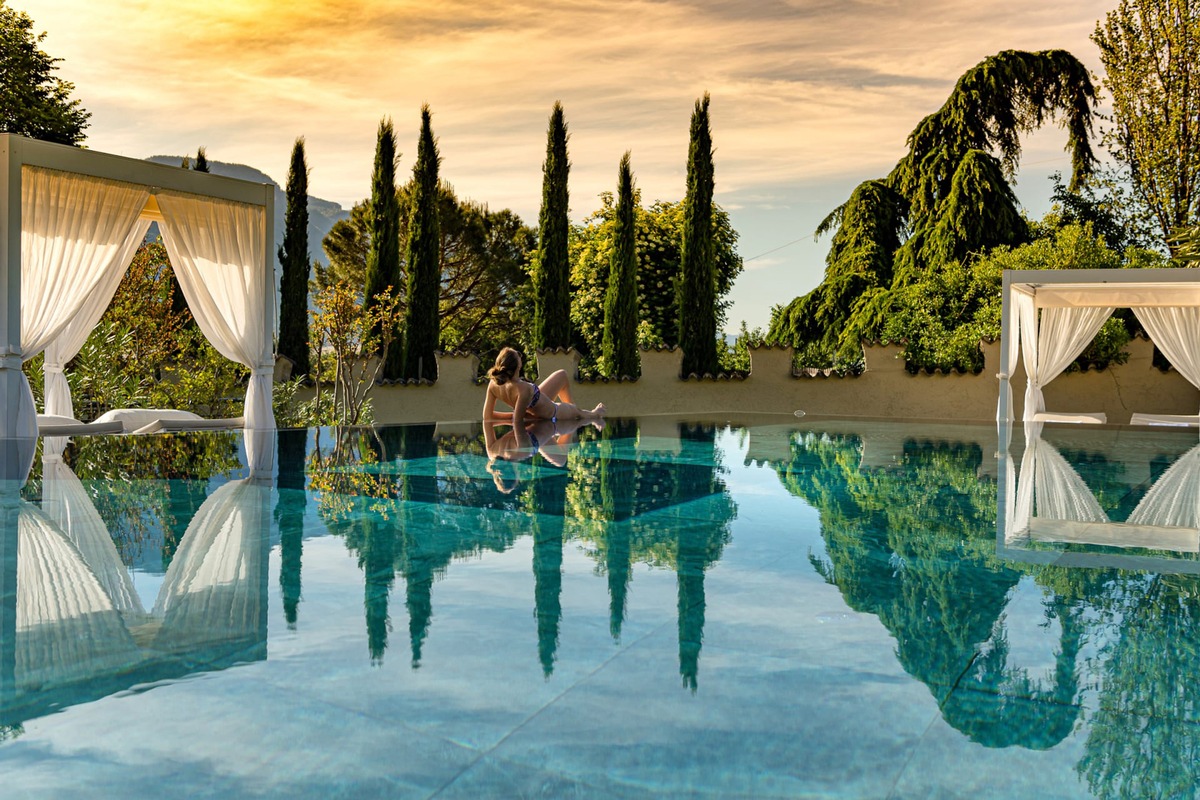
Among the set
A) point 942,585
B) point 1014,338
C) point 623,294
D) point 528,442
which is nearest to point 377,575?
point 942,585

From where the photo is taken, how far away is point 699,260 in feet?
57.5

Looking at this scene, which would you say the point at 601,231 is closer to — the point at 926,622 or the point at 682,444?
the point at 682,444

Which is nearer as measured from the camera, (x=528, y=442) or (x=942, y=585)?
(x=942, y=585)

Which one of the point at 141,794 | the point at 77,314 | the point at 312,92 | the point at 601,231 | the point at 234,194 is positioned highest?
the point at 312,92

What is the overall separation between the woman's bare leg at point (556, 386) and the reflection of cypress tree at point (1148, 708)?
337 inches

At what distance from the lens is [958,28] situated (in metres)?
18.2

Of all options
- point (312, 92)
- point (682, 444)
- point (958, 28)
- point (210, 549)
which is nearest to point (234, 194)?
point (682, 444)

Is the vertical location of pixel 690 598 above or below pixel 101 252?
below

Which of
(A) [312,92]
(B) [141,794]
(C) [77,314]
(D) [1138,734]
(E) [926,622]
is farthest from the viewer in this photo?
(A) [312,92]

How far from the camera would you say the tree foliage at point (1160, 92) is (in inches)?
722

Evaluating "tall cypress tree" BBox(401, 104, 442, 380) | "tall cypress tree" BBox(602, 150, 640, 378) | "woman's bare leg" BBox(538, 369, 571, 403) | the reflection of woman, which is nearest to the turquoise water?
the reflection of woman

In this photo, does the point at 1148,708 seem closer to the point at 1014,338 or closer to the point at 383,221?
the point at 1014,338

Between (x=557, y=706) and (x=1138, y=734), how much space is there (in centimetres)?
102

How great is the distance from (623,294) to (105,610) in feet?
51.5
